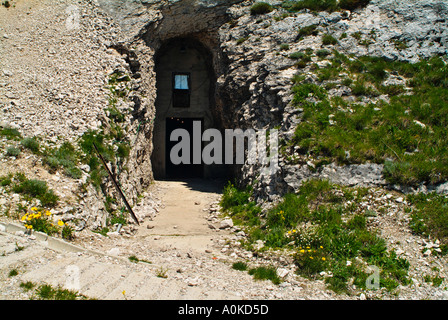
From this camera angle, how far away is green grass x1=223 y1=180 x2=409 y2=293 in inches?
285

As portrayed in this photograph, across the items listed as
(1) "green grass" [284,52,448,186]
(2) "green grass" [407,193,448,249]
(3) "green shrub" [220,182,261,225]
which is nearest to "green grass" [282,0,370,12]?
(1) "green grass" [284,52,448,186]

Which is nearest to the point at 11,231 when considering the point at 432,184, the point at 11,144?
the point at 11,144

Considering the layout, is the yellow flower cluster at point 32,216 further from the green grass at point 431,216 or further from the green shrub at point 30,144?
the green grass at point 431,216

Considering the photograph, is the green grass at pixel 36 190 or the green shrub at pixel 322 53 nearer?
the green grass at pixel 36 190

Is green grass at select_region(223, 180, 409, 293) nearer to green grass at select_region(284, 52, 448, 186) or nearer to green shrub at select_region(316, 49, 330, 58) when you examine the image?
green grass at select_region(284, 52, 448, 186)

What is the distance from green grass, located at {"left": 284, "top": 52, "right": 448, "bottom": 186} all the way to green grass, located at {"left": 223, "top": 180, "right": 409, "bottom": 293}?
1544 mm

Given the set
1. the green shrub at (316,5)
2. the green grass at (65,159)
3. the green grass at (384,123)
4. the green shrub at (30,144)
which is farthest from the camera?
the green shrub at (316,5)

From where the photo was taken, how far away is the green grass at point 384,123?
1024 cm

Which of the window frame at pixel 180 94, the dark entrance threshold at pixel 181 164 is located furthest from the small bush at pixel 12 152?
the window frame at pixel 180 94

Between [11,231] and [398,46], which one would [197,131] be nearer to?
[398,46]

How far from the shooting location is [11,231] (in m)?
7.14

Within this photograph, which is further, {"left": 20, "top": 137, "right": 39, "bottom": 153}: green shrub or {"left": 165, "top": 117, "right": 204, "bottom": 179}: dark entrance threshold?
{"left": 165, "top": 117, "right": 204, "bottom": 179}: dark entrance threshold

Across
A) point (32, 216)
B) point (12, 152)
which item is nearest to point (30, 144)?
point (12, 152)

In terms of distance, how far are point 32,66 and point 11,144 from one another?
6807 mm
